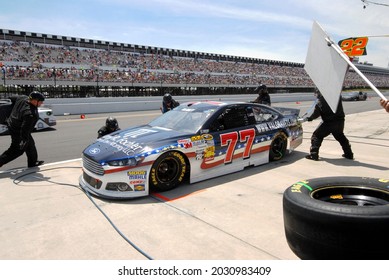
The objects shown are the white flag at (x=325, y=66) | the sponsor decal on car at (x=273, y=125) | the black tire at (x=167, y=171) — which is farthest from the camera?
the sponsor decal on car at (x=273, y=125)

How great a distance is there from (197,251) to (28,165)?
A: 466 cm

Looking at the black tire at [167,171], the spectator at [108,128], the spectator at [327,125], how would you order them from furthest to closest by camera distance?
the spectator at [327,125], the spectator at [108,128], the black tire at [167,171]

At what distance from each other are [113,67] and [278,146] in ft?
128

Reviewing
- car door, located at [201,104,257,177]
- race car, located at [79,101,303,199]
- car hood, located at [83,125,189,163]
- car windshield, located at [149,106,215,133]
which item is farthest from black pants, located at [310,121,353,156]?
car hood, located at [83,125,189,163]

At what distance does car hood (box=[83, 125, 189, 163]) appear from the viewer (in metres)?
4.38

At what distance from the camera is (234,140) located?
17.7 ft

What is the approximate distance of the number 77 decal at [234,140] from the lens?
5266mm

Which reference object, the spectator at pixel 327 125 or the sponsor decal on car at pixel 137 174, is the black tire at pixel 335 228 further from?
the spectator at pixel 327 125

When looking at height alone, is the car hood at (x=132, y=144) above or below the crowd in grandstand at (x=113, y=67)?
below

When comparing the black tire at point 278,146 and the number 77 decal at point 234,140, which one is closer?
the number 77 decal at point 234,140

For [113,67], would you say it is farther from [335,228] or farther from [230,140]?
[335,228]

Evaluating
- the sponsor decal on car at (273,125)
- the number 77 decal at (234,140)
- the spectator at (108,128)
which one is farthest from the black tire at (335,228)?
the spectator at (108,128)
